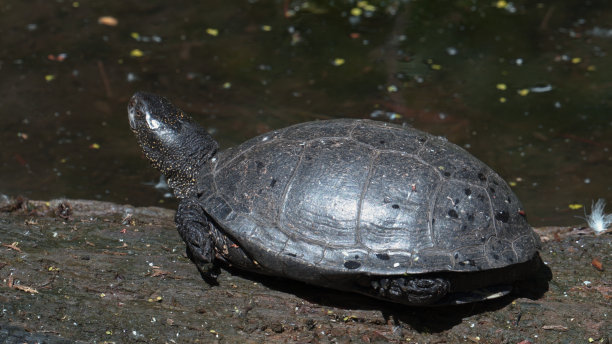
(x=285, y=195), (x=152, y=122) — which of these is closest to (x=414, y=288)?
(x=285, y=195)

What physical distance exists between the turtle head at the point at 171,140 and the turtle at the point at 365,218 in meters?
0.46

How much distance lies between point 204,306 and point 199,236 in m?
0.52

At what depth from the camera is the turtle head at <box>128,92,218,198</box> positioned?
520 centimetres

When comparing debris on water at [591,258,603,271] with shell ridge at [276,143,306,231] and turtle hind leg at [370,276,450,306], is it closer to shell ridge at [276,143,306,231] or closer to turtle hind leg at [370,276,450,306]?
turtle hind leg at [370,276,450,306]

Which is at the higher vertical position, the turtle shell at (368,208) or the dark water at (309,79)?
the turtle shell at (368,208)

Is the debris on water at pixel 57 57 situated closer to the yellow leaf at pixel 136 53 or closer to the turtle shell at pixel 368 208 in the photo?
the yellow leaf at pixel 136 53

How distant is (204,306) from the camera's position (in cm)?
440

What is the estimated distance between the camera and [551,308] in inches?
181

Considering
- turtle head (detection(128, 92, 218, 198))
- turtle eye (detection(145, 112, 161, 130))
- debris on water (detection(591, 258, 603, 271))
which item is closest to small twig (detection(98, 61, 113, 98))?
turtle head (detection(128, 92, 218, 198))

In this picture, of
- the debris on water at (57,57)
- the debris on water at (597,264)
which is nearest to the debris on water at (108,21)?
the debris on water at (57,57)

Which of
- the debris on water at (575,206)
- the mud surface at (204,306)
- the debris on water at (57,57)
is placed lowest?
the debris on water at (57,57)

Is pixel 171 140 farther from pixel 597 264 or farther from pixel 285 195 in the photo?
pixel 597 264

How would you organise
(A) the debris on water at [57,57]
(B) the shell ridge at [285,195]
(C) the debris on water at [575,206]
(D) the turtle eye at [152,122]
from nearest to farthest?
(B) the shell ridge at [285,195] < (D) the turtle eye at [152,122] < (C) the debris on water at [575,206] < (A) the debris on water at [57,57]

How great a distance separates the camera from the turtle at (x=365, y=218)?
13.6ft
